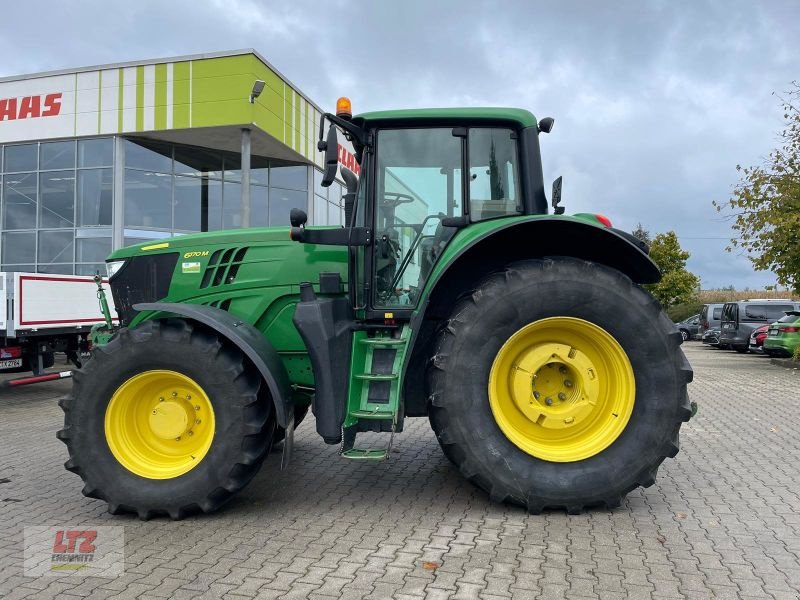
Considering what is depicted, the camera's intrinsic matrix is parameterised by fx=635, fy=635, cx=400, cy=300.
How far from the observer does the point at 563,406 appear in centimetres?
417

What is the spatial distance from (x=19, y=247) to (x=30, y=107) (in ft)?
13.9

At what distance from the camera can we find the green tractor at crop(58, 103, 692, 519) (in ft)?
13.1

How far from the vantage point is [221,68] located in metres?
17.9

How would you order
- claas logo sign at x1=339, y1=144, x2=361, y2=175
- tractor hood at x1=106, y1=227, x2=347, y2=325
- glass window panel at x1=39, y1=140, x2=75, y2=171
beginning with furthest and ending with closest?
glass window panel at x1=39, y1=140, x2=75, y2=171
tractor hood at x1=106, y1=227, x2=347, y2=325
claas logo sign at x1=339, y1=144, x2=361, y2=175

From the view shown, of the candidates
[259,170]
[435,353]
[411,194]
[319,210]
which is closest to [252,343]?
[435,353]

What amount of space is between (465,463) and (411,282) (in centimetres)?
128

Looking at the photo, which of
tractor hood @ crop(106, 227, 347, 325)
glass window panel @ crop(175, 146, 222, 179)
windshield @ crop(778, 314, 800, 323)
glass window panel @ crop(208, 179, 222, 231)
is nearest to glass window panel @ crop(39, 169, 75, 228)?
glass window panel @ crop(175, 146, 222, 179)

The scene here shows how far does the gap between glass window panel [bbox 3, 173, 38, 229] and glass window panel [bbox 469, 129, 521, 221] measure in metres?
19.0

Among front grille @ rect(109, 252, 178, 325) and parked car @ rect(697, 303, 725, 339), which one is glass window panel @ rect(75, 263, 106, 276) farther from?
parked car @ rect(697, 303, 725, 339)

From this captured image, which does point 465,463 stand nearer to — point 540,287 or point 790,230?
point 540,287

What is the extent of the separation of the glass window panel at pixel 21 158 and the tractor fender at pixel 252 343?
18.2 meters

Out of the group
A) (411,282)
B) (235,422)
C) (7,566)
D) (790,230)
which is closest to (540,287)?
(411,282)

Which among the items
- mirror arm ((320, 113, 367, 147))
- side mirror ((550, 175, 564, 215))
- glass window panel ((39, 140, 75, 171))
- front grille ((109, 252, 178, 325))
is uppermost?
glass window panel ((39, 140, 75, 171))

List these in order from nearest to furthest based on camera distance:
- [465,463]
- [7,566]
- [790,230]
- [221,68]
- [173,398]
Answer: [7,566], [465,463], [173,398], [790,230], [221,68]
